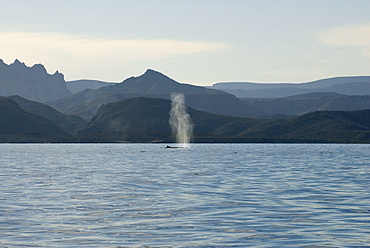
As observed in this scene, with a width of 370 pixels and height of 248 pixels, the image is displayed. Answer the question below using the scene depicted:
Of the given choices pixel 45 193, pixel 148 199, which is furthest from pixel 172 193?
pixel 45 193

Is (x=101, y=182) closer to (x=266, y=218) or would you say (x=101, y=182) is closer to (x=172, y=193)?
(x=172, y=193)

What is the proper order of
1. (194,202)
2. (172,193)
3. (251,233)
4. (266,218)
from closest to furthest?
(251,233)
(266,218)
(194,202)
(172,193)

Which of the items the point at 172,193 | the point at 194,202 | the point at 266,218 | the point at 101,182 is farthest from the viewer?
the point at 101,182

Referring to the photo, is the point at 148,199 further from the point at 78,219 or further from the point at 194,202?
the point at 78,219

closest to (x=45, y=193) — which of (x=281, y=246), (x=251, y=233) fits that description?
(x=251, y=233)

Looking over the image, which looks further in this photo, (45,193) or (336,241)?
(45,193)

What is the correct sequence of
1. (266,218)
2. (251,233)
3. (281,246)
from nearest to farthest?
(281,246) < (251,233) < (266,218)

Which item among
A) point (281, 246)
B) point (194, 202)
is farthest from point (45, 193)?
point (281, 246)

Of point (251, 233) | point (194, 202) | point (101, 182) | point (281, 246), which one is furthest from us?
point (101, 182)

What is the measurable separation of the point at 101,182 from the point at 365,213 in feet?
99.1

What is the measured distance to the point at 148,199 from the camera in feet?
142

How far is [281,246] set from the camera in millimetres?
24984

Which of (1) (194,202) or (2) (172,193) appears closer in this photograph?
(1) (194,202)

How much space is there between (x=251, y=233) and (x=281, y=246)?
10.6 ft
